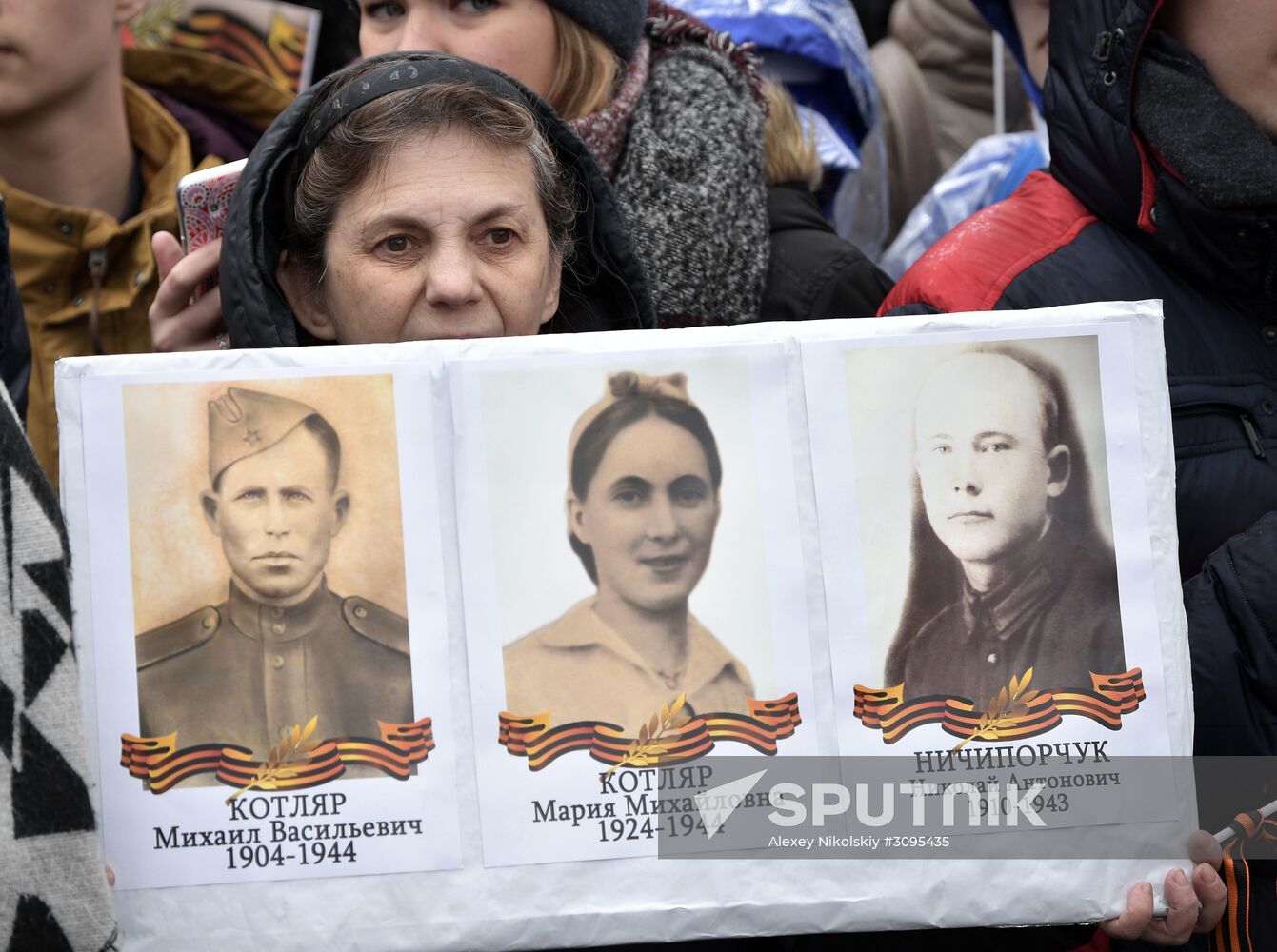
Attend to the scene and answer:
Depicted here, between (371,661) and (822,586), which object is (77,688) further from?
(822,586)

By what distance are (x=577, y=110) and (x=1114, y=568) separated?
1.42 metres

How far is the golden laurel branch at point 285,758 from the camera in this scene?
168cm

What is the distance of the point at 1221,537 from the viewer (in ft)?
6.71

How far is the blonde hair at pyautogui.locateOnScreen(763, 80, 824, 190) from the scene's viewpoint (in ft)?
10.2

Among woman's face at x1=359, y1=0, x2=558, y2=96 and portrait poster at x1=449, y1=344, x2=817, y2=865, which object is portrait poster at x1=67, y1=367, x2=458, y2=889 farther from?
woman's face at x1=359, y1=0, x2=558, y2=96

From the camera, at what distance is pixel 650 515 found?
176 cm

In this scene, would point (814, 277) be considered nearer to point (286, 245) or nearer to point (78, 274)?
point (286, 245)

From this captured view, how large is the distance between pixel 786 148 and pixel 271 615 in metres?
1.80

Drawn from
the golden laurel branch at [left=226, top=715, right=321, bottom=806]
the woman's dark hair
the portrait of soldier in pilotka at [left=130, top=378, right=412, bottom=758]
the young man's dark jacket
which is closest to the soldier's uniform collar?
the portrait of soldier in pilotka at [left=130, top=378, right=412, bottom=758]

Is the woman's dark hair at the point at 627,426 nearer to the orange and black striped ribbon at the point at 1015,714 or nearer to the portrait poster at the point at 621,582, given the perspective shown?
the portrait poster at the point at 621,582

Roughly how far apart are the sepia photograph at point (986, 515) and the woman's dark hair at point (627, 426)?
Answer: 0.17 meters

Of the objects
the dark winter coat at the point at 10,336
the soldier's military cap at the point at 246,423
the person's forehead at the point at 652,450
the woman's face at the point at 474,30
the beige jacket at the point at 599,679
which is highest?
the woman's face at the point at 474,30

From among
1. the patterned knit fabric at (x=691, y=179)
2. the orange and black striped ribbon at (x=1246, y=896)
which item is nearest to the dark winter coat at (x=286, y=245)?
the patterned knit fabric at (x=691, y=179)

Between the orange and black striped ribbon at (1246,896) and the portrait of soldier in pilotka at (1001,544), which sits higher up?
the portrait of soldier in pilotka at (1001,544)
